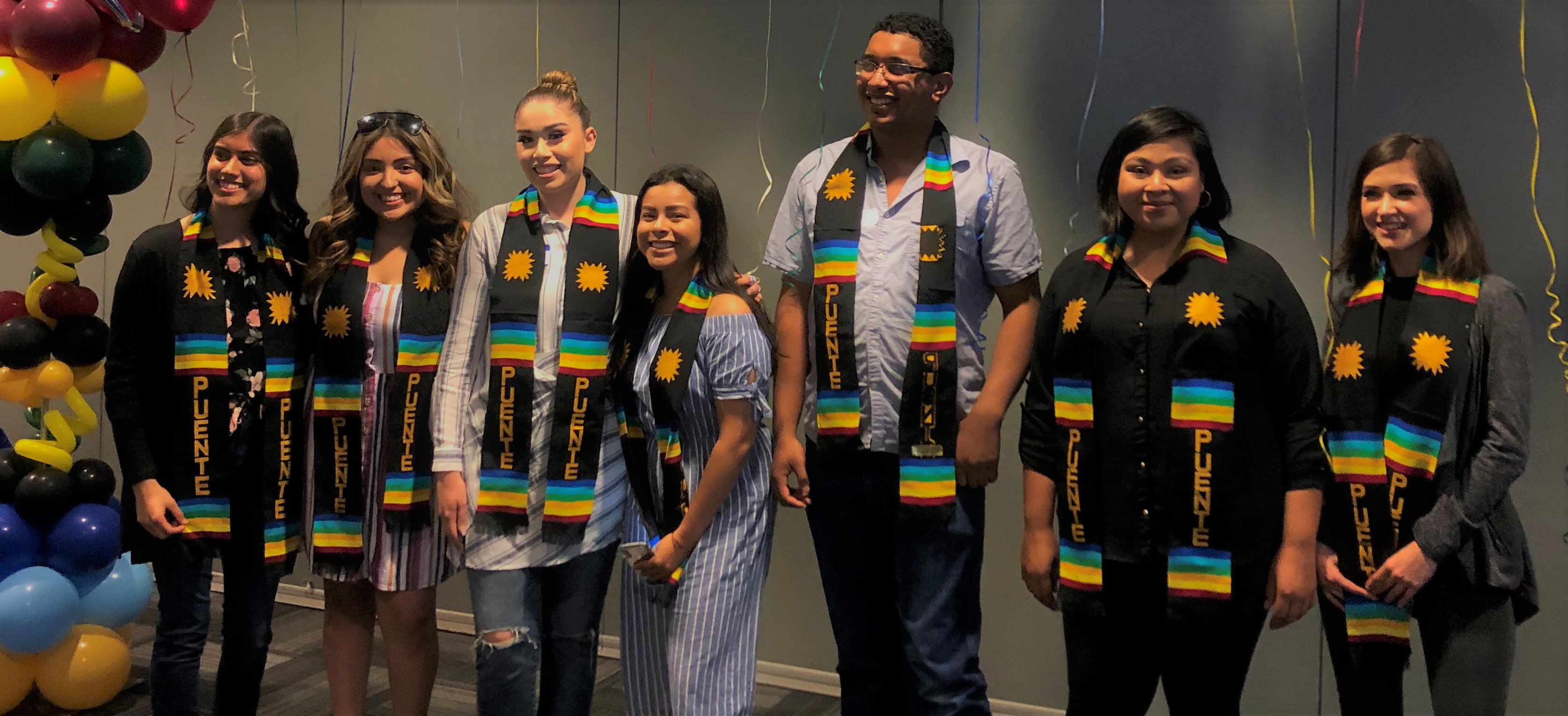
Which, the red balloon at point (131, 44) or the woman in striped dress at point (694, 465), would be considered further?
the red balloon at point (131, 44)

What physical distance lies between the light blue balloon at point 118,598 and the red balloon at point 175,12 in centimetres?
139

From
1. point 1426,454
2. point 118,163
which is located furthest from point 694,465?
point 118,163

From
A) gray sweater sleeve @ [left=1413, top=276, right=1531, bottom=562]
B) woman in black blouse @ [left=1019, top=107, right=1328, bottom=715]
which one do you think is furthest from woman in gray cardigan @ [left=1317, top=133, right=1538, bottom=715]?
woman in black blouse @ [left=1019, top=107, right=1328, bottom=715]

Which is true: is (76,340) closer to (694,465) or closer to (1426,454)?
(694,465)

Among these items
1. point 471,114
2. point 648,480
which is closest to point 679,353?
point 648,480

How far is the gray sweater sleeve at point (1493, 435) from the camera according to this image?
71.0 inches

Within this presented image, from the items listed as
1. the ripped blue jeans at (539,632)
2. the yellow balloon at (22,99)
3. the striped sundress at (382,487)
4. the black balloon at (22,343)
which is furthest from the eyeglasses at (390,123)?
the black balloon at (22,343)

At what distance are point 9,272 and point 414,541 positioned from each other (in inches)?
130

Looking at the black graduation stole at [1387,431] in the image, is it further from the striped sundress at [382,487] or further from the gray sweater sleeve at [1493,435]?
the striped sundress at [382,487]

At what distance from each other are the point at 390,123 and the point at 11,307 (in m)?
1.20

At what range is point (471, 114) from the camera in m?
3.60

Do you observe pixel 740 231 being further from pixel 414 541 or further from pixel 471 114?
pixel 414 541

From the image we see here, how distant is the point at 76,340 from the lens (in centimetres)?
272

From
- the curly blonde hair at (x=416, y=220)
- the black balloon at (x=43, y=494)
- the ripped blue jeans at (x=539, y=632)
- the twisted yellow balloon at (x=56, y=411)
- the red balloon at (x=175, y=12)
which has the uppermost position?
the red balloon at (x=175, y=12)
